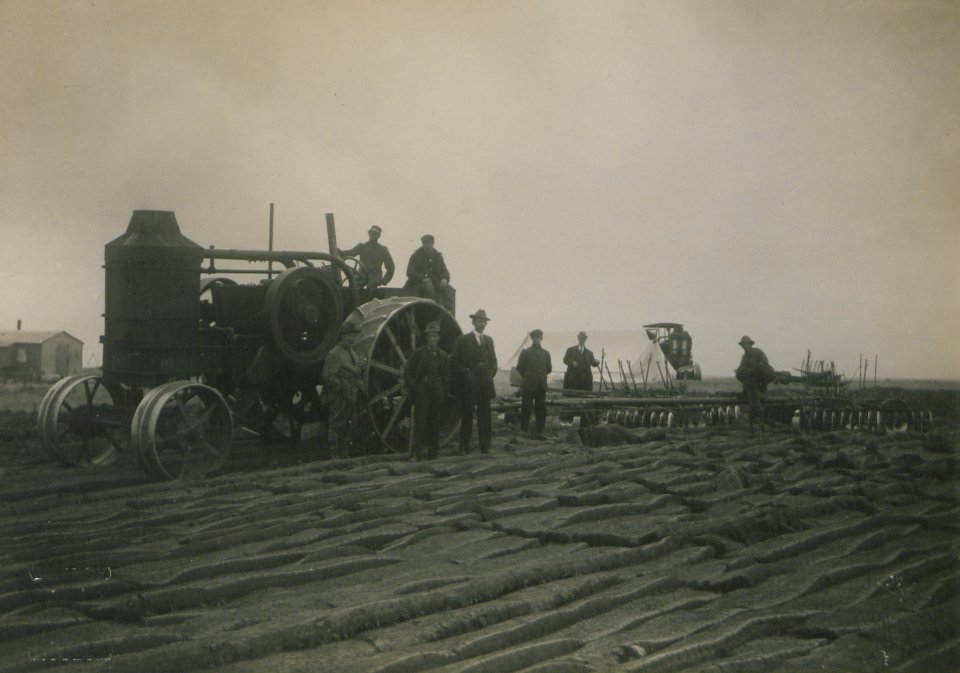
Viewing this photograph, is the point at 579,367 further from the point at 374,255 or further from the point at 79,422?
the point at 79,422

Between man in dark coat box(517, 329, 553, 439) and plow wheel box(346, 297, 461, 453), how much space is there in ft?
5.18

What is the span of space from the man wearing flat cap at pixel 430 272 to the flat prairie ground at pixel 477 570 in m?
3.20

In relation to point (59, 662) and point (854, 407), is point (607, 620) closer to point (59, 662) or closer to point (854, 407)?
point (59, 662)

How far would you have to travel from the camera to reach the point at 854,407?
1658 centimetres

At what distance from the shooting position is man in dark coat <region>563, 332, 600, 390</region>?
14781 millimetres

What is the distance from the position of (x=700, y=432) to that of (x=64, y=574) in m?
9.01

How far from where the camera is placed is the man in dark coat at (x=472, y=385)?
9344 millimetres

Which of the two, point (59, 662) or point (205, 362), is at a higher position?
point (205, 362)

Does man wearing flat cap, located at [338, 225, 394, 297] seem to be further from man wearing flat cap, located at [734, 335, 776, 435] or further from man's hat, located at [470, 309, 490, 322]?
man wearing flat cap, located at [734, 335, 776, 435]

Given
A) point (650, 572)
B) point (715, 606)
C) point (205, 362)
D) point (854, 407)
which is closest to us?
point (715, 606)

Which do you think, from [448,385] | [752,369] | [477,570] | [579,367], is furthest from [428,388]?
[752,369]

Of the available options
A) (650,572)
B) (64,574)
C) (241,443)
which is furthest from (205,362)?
(650,572)

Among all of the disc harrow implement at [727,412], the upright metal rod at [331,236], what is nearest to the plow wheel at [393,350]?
the upright metal rod at [331,236]

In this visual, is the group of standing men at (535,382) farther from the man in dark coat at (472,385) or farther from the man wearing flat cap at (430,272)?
the man in dark coat at (472,385)
